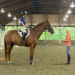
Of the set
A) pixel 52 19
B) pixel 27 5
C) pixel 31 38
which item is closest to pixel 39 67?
pixel 31 38

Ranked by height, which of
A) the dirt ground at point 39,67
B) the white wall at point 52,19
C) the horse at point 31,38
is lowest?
the dirt ground at point 39,67

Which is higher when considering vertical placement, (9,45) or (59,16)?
(59,16)

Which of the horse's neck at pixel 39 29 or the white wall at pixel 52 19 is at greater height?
the white wall at pixel 52 19

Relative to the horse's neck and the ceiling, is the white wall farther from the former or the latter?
the horse's neck

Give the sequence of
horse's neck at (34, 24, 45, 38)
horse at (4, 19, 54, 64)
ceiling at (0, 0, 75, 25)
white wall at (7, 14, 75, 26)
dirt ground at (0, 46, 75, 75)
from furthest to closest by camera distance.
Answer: white wall at (7, 14, 75, 26), ceiling at (0, 0, 75, 25), horse's neck at (34, 24, 45, 38), horse at (4, 19, 54, 64), dirt ground at (0, 46, 75, 75)

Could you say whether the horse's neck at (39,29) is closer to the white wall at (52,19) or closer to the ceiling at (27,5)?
the ceiling at (27,5)

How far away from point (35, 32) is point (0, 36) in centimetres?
1355

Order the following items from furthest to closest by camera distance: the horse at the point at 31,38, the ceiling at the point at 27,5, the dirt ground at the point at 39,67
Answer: the ceiling at the point at 27,5, the horse at the point at 31,38, the dirt ground at the point at 39,67

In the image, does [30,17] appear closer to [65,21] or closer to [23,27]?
[65,21]

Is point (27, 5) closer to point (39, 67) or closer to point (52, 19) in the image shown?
point (52, 19)

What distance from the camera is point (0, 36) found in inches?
661

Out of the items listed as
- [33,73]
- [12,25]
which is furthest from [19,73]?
[12,25]

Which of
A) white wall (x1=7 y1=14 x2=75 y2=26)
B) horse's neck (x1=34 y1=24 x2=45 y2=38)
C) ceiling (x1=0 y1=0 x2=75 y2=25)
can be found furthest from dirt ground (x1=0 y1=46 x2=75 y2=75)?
white wall (x1=7 y1=14 x2=75 y2=26)

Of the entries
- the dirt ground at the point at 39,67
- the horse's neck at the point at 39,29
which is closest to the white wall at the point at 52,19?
the dirt ground at the point at 39,67
